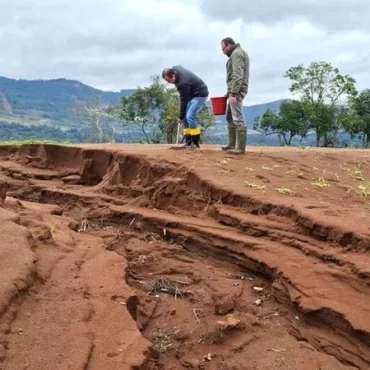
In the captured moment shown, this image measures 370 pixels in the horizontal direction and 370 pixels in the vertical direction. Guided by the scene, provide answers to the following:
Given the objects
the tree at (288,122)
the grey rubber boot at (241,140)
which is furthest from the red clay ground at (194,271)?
the tree at (288,122)

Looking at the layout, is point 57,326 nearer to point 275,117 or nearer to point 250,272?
point 250,272

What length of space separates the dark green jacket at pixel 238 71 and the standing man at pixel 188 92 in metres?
0.76

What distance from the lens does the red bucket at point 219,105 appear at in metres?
9.00

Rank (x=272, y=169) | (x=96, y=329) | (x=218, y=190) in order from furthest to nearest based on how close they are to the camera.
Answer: (x=272, y=169) → (x=218, y=190) → (x=96, y=329)

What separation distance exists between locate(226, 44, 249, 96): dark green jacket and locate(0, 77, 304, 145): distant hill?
1853 cm

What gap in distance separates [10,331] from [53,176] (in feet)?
21.8

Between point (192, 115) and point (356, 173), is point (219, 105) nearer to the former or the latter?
point (192, 115)

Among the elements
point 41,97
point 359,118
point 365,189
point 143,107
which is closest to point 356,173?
point 365,189

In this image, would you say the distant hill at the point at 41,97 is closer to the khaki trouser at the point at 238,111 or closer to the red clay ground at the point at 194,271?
the khaki trouser at the point at 238,111

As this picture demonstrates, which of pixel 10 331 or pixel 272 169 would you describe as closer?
pixel 10 331

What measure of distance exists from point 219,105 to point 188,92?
21.3 inches

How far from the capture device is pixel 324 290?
4531 millimetres

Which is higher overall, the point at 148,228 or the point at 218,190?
the point at 218,190

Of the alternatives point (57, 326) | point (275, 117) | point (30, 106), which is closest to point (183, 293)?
point (57, 326)
